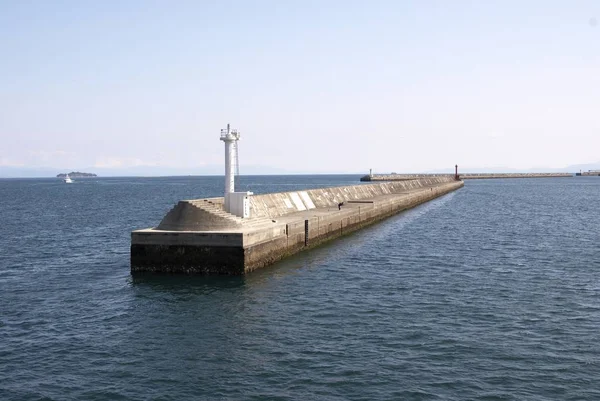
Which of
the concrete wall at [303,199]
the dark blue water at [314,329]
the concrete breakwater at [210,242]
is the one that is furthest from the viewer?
the concrete wall at [303,199]

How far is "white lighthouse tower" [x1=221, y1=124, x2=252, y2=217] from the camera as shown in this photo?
104 feet

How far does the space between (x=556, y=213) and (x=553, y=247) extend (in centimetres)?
2961

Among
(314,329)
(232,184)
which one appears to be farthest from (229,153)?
(314,329)

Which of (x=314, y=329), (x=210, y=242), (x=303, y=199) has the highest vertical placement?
(x=303, y=199)

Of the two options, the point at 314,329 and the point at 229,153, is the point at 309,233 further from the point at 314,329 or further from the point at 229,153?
the point at 314,329

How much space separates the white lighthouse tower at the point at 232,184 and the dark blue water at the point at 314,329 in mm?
3850

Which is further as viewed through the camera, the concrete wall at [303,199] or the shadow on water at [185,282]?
the concrete wall at [303,199]

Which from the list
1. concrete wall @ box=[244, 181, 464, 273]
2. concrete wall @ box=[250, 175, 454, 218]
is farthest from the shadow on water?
concrete wall @ box=[250, 175, 454, 218]

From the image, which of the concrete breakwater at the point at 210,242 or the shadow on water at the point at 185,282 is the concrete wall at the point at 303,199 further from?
the shadow on water at the point at 185,282

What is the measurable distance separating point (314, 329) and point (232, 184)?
15465 mm

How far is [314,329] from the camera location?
1836 cm

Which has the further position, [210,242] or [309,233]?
[309,233]

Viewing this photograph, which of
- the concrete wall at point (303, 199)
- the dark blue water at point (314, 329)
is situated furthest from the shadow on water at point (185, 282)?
the concrete wall at point (303, 199)

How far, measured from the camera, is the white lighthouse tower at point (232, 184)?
1246 inches
